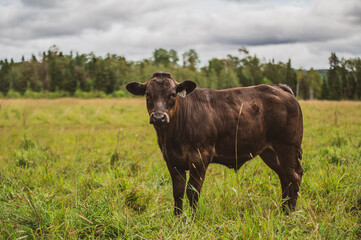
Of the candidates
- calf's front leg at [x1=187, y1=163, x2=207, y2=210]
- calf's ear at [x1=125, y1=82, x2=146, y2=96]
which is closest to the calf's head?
calf's ear at [x1=125, y1=82, x2=146, y2=96]

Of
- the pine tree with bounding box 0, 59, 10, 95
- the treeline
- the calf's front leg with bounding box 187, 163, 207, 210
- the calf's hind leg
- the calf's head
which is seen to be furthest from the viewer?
the pine tree with bounding box 0, 59, 10, 95

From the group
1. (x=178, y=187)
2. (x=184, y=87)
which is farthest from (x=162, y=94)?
(x=178, y=187)

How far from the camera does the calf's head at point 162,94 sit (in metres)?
3.48

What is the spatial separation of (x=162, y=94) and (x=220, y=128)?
103 centimetres

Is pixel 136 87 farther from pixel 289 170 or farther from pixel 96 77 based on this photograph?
pixel 96 77

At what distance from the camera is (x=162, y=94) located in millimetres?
3705

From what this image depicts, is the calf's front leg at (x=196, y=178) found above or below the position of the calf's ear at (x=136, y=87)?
below

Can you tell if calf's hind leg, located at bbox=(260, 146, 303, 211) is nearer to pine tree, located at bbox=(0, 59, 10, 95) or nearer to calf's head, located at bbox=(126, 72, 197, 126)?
calf's head, located at bbox=(126, 72, 197, 126)

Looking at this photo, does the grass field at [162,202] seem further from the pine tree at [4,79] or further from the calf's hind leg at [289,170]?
the pine tree at [4,79]

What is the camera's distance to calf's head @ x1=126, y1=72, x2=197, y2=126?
137 inches

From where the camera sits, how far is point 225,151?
427cm

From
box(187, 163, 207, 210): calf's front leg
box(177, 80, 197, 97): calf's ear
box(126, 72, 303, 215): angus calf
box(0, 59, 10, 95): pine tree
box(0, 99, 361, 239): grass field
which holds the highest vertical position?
box(0, 59, 10, 95): pine tree

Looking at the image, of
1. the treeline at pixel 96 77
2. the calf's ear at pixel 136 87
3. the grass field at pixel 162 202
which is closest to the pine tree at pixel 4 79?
the treeline at pixel 96 77

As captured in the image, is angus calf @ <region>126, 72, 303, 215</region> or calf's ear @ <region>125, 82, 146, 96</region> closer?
angus calf @ <region>126, 72, 303, 215</region>
